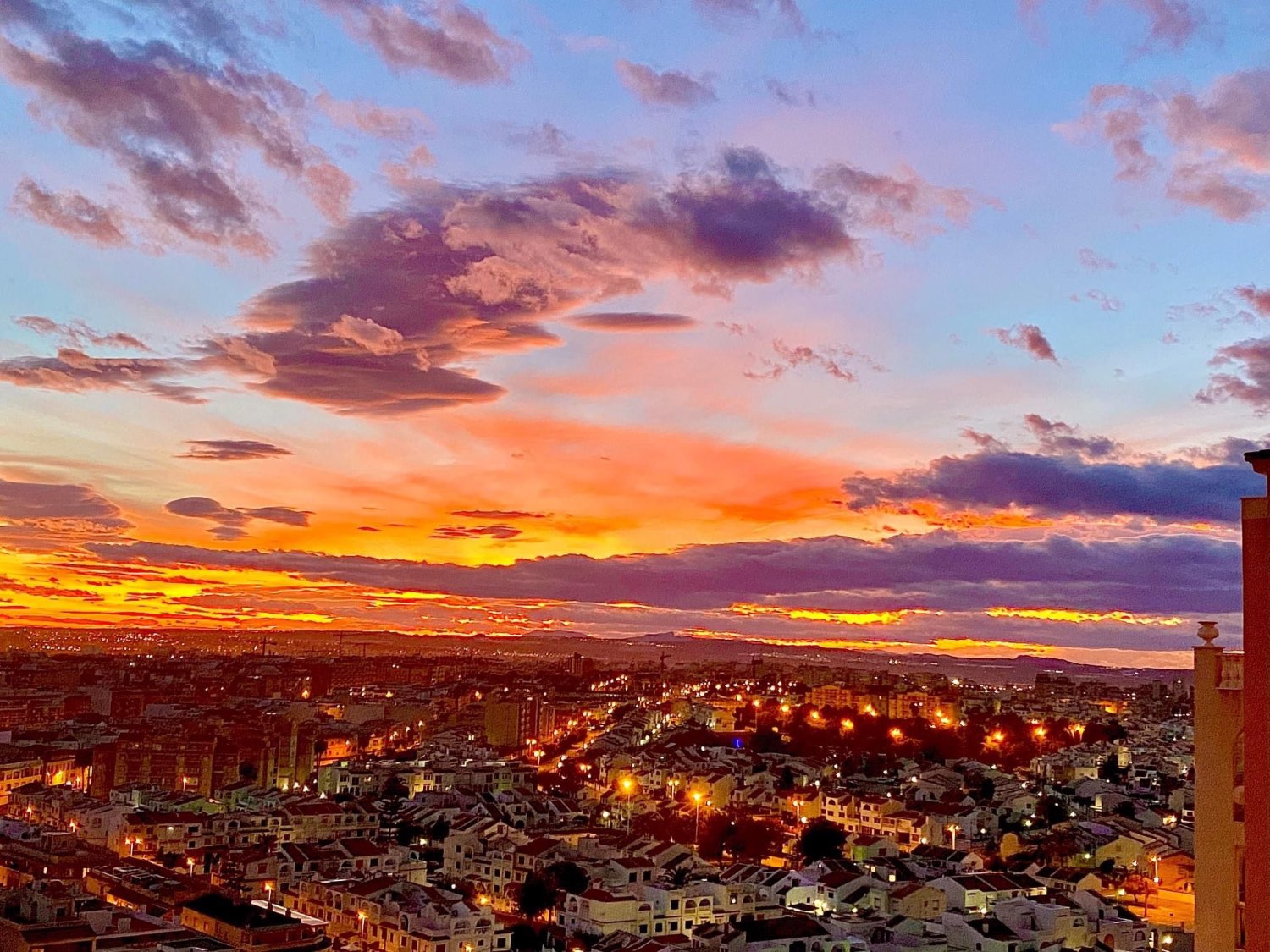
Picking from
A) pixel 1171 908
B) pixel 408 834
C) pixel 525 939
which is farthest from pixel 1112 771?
pixel 525 939

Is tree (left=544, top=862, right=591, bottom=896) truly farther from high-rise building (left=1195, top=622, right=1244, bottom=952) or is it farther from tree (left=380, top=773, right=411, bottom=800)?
high-rise building (left=1195, top=622, right=1244, bottom=952)

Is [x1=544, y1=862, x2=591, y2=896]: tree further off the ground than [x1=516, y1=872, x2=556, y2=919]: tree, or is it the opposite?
[x1=544, y1=862, x2=591, y2=896]: tree

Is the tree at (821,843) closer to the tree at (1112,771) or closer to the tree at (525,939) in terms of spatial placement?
the tree at (525,939)


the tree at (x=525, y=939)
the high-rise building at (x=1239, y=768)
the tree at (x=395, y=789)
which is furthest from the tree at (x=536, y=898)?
the high-rise building at (x=1239, y=768)

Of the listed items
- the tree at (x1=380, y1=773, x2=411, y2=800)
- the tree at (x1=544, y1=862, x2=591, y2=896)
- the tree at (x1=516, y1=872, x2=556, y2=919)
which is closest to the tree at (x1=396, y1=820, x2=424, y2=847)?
the tree at (x1=380, y1=773, x2=411, y2=800)

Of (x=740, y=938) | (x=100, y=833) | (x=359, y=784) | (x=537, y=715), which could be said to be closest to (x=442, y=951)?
(x=740, y=938)

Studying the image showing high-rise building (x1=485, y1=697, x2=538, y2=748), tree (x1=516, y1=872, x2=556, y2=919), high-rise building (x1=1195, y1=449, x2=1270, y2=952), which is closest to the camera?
high-rise building (x1=1195, y1=449, x2=1270, y2=952)

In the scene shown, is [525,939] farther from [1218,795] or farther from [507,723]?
[507,723]
